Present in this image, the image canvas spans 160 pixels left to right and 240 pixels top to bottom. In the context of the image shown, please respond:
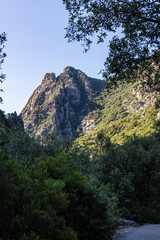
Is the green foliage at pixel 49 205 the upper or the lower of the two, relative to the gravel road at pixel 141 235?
upper

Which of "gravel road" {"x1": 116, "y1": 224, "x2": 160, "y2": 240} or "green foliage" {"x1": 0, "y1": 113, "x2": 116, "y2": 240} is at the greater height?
"green foliage" {"x1": 0, "y1": 113, "x2": 116, "y2": 240}

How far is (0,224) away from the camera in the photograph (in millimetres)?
5398

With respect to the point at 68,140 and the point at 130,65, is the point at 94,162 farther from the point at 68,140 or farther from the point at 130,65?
the point at 130,65

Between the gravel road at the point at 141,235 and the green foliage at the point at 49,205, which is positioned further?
the gravel road at the point at 141,235

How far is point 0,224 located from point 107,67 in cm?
914

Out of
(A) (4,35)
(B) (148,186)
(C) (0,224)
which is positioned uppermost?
(A) (4,35)

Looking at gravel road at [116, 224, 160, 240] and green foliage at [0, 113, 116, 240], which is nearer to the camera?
green foliage at [0, 113, 116, 240]

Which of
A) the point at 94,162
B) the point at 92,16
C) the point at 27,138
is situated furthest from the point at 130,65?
the point at 94,162

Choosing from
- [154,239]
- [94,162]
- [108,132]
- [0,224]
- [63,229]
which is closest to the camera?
[0,224]

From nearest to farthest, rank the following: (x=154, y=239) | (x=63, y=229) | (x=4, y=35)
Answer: (x=63, y=229)
(x=4, y=35)
(x=154, y=239)

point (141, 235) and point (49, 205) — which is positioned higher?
point (49, 205)

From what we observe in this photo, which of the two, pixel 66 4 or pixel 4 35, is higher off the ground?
pixel 66 4

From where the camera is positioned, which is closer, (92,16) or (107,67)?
(92,16)

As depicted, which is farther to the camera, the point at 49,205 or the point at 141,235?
the point at 141,235
